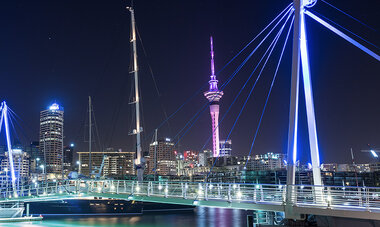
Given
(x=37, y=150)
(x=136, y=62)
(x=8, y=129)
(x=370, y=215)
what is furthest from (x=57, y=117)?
(x=370, y=215)

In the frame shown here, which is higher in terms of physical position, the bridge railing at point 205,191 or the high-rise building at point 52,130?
the high-rise building at point 52,130

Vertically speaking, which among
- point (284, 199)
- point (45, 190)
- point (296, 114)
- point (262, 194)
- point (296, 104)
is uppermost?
point (296, 104)

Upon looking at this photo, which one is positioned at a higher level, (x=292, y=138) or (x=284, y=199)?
(x=292, y=138)

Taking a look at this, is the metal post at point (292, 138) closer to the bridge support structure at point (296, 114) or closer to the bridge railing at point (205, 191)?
the bridge support structure at point (296, 114)

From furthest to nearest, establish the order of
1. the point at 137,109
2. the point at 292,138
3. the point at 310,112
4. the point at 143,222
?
1. the point at 143,222
2. the point at 137,109
3. the point at 310,112
4. the point at 292,138

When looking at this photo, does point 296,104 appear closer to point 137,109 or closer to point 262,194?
point 262,194

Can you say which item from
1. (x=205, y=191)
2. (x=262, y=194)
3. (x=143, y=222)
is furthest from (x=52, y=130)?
(x=262, y=194)

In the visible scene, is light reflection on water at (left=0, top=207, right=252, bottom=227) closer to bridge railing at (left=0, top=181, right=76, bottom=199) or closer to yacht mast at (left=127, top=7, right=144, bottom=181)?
bridge railing at (left=0, top=181, right=76, bottom=199)

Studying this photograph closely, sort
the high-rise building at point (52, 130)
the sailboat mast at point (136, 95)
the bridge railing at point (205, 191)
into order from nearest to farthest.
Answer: the bridge railing at point (205, 191) → the sailboat mast at point (136, 95) → the high-rise building at point (52, 130)

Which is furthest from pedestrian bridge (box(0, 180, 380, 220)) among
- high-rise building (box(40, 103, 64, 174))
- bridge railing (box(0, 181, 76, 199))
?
high-rise building (box(40, 103, 64, 174))

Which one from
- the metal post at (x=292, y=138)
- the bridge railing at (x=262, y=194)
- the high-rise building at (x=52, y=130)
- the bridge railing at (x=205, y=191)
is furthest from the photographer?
the high-rise building at (x=52, y=130)

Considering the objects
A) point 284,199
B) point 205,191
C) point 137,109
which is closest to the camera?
point 284,199

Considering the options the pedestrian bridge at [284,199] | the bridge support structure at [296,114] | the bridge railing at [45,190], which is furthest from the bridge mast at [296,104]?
the bridge railing at [45,190]

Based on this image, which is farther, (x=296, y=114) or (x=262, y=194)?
(x=262, y=194)
